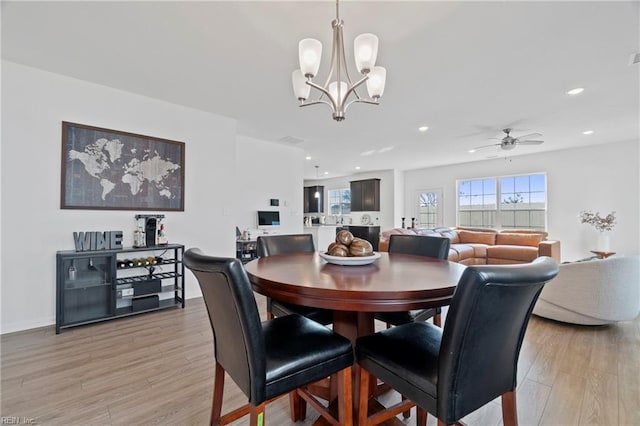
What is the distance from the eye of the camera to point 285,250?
2.46 metres

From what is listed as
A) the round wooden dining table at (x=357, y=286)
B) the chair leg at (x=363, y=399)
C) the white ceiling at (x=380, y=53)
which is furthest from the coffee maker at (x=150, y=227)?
the chair leg at (x=363, y=399)

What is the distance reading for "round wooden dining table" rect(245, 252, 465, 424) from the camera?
1.09 metres

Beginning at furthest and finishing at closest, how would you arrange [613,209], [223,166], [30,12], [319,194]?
[319,194], [613,209], [223,166], [30,12]

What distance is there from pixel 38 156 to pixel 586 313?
5330 millimetres

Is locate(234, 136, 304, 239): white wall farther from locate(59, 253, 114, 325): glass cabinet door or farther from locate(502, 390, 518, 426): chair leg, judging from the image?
locate(502, 390, 518, 426): chair leg

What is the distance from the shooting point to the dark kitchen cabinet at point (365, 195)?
28.1 feet

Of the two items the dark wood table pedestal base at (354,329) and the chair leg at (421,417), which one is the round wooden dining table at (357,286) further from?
the chair leg at (421,417)

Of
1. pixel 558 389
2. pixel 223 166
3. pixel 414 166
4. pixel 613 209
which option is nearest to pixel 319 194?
pixel 414 166

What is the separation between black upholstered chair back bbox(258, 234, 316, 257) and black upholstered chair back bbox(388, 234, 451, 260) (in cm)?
74

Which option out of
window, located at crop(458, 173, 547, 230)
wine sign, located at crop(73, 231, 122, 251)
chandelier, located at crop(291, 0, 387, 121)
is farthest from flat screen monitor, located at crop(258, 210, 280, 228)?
window, located at crop(458, 173, 547, 230)

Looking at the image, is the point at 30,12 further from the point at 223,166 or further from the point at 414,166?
the point at 414,166

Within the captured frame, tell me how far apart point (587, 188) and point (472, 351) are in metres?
6.63

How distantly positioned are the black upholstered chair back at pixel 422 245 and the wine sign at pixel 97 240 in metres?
2.75

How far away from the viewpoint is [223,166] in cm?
393
